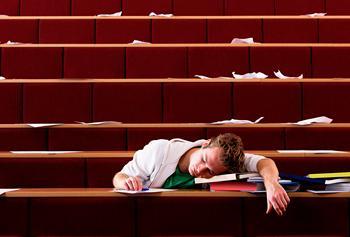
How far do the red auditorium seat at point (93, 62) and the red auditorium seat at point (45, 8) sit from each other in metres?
0.30

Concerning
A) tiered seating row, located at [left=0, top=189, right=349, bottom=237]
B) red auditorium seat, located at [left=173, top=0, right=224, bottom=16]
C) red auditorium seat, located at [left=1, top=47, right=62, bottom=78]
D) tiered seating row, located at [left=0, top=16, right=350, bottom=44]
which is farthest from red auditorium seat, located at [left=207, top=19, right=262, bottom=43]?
tiered seating row, located at [left=0, top=189, right=349, bottom=237]

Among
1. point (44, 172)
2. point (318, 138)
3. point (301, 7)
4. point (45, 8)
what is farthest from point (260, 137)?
point (45, 8)

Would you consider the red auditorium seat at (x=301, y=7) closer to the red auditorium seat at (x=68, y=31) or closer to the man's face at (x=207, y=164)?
the red auditorium seat at (x=68, y=31)

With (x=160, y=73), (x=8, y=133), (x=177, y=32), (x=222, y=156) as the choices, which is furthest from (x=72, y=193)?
(x=177, y=32)

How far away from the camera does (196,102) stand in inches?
39.6

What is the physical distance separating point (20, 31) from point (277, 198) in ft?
2.79

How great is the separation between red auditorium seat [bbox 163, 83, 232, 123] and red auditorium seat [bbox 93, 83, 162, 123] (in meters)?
0.02

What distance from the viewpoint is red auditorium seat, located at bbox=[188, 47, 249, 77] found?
113cm

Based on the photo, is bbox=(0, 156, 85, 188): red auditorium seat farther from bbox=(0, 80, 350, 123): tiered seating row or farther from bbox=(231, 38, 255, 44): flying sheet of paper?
bbox=(231, 38, 255, 44): flying sheet of paper

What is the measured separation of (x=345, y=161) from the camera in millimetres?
826

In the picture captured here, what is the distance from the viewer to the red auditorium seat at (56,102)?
1.01 meters

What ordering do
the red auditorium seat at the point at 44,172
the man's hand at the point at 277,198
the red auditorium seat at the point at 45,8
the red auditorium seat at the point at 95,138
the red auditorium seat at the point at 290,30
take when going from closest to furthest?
the man's hand at the point at 277,198, the red auditorium seat at the point at 44,172, the red auditorium seat at the point at 95,138, the red auditorium seat at the point at 290,30, the red auditorium seat at the point at 45,8

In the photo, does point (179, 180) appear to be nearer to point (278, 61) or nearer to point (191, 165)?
point (191, 165)

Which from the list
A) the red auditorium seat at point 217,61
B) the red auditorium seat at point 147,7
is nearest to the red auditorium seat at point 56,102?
the red auditorium seat at point 217,61
